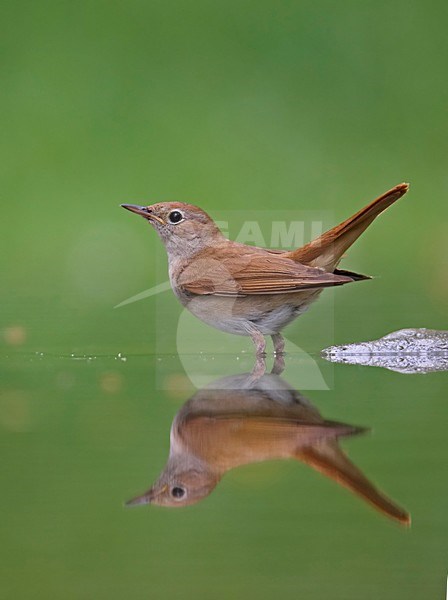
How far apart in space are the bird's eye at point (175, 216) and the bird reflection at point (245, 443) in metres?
1.10

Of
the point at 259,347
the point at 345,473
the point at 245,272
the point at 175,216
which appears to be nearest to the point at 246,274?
the point at 245,272

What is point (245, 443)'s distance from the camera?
224cm

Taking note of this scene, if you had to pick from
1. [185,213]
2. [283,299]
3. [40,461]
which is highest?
[185,213]

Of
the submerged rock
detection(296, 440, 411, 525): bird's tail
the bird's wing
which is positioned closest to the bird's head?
detection(296, 440, 411, 525): bird's tail

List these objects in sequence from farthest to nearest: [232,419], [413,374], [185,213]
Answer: [185,213] → [413,374] → [232,419]

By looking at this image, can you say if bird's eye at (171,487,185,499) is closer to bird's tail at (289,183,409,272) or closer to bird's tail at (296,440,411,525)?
bird's tail at (296,440,411,525)

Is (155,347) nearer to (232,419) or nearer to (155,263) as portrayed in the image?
(232,419)

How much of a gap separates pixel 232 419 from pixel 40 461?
1.66 ft

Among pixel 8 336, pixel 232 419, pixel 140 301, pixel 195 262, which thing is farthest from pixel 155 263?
pixel 232 419

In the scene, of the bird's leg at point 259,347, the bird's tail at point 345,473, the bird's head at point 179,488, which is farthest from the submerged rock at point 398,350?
the bird's head at point 179,488

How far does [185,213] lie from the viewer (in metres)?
3.98

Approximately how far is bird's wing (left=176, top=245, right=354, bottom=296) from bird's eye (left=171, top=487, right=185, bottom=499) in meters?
1.49

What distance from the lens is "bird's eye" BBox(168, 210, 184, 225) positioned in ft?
13.0

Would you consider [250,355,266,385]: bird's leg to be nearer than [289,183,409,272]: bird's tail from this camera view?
Yes
